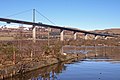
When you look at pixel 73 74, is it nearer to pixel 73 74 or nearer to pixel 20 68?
pixel 73 74

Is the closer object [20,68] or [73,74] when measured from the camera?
[20,68]

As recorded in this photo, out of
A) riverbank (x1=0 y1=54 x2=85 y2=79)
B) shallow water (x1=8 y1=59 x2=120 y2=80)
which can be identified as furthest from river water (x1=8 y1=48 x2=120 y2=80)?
riverbank (x1=0 y1=54 x2=85 y2=79)

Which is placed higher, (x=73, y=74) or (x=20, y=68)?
(x=20, y=68)

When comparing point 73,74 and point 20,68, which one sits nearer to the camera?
point 20,68

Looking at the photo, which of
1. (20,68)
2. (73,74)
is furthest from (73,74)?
(20,68)

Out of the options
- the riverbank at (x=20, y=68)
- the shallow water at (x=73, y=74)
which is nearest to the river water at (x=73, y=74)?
the shallow water at (x=73, y=74)

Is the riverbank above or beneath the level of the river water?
above

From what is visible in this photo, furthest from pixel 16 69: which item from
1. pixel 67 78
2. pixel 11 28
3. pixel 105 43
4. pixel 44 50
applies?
pixel 105 43

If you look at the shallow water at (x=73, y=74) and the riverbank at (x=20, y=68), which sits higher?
the riverbank at (x=20, y=68)

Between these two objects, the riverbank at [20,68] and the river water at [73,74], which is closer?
the riverbank at [20,68]

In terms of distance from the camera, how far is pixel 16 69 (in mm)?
20297

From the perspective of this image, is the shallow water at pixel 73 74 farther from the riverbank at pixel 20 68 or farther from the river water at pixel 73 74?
the riverbank at pixel 20 68

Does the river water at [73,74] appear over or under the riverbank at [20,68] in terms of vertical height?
under

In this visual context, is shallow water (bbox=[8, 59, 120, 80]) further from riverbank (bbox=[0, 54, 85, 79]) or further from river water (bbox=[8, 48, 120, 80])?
riverbank (bbox=[0, 54, 85, 79])
